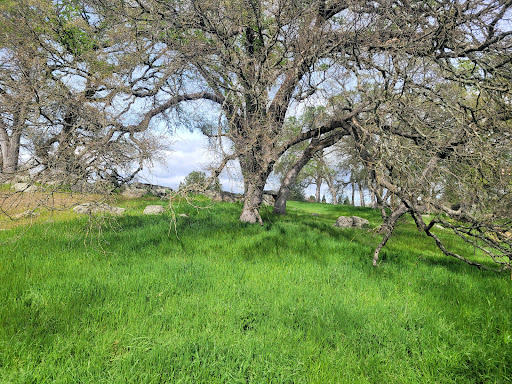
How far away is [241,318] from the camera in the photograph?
3.53m

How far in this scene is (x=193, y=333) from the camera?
3027 mm

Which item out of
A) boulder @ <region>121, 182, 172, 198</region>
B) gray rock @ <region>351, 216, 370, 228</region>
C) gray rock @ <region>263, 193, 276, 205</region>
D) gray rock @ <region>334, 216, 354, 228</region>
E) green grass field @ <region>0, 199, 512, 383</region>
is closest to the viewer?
green grass field @ <region>0, 199, 512, 383</region>

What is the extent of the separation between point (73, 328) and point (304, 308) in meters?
2.86

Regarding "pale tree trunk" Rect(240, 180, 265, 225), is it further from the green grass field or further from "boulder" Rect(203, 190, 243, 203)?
"boulder" Rect(203, 190, 243, 203)

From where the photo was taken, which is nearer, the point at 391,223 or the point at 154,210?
the point at 391,223

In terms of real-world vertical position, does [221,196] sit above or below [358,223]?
above

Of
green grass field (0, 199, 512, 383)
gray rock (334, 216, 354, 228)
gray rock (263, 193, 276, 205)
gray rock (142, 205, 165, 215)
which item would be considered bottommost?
green grass field (0, 199, 512, 383)

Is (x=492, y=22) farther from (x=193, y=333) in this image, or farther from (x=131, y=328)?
(x=131, y=328)

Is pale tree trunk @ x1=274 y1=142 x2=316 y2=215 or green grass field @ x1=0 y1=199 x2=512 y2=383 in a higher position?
pale tree trunk @ x1=274 y1=142 x2=316 y2=215

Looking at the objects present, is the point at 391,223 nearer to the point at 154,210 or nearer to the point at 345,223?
the point at 345,223

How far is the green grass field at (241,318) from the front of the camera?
2625 mm

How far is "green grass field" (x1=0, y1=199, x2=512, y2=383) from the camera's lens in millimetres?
2625

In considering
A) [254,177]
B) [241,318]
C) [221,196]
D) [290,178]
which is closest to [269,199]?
[221,196]

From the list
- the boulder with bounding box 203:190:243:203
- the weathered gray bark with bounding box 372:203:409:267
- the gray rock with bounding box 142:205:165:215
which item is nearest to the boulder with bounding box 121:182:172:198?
the boulder with bounding box 203:190:243:203
